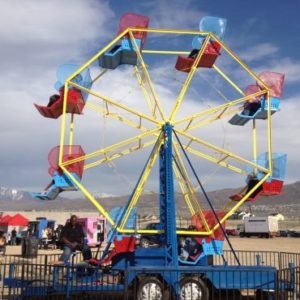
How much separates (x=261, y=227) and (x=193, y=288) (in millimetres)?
50051

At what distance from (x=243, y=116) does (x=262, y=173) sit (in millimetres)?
2222

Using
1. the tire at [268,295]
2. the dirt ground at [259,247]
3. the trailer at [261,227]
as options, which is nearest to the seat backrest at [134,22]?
the tire at [268,295]

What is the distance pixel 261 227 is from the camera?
195 ft

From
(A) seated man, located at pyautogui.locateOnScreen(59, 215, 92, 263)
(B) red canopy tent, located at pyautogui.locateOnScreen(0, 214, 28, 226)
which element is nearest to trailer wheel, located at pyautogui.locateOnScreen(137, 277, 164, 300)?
(A) seated man, located at pyautogui.locateOnScreen(59, 215, 92, 263)

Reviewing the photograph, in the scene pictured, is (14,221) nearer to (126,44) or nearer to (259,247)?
(259,247)

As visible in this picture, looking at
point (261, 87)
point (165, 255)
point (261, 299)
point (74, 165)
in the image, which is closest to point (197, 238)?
point (165, 255)

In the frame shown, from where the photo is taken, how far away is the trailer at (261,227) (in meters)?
58.8

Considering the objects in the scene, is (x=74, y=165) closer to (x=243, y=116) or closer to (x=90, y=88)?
(x=90, y=88)

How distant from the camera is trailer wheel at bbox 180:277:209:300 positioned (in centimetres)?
1126

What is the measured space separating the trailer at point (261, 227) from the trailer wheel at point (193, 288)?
49.4 m

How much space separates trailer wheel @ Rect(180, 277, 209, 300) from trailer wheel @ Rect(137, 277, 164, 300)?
55cm

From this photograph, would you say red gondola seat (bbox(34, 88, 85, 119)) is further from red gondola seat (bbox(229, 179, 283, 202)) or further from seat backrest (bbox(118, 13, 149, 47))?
red gondola seat (bbox(229, 179, 283, 202))

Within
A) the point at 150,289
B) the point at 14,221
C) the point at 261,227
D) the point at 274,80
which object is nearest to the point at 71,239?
the point at 150,289

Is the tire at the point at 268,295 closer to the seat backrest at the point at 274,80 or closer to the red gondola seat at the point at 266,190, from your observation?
the red gondola seat at the point at 266,190
